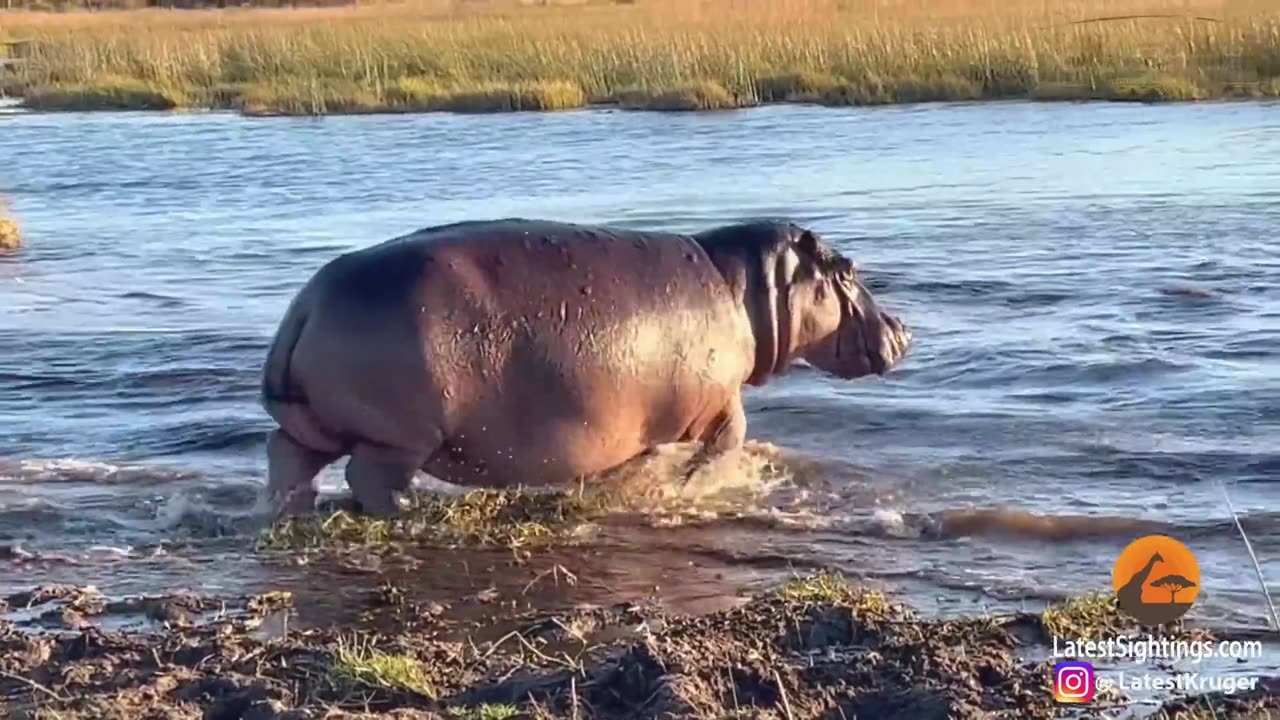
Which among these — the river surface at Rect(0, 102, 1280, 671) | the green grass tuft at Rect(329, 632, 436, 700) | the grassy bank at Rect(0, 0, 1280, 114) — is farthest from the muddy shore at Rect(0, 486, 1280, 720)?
the grassy bank at Rect(0, 0, 1280, 114)

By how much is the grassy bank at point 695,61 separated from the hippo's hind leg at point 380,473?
1664 centimetres

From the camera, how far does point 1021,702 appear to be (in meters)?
3.72

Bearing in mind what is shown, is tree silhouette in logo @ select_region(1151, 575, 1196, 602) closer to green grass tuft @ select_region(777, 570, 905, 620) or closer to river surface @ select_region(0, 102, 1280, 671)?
river surface @ select_region(0, 102, 1280, 671)

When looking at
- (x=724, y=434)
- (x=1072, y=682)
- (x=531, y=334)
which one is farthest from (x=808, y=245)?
(x=1072, y=682)

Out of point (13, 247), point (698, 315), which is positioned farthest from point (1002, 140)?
point (698, 315)

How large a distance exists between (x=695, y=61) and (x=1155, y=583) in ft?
67.4

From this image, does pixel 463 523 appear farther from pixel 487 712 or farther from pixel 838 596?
pixel 487 712

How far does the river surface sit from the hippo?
0.30 meters

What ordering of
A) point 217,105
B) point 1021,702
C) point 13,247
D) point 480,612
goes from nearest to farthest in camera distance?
1. point 1021,702
2. point 480,612
3. point 13,247
4. point 217,105

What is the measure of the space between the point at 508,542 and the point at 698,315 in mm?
887

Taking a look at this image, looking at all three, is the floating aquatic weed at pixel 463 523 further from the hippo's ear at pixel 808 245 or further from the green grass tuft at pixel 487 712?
the green grass tuft at pixel 487 712

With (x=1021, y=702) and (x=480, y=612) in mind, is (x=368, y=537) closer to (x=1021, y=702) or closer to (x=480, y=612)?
(x=480, y=612)

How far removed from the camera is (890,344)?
249 inches

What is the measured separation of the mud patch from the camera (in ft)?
12.1
